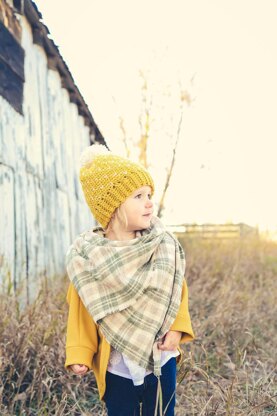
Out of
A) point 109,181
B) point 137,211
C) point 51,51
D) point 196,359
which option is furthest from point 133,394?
point 51,51

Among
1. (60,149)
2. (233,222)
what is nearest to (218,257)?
(60,149)

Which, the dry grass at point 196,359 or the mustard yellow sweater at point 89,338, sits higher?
the mustard yellow sweater at point 89,338

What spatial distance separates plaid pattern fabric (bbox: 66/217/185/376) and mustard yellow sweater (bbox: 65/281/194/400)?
2.2 inches

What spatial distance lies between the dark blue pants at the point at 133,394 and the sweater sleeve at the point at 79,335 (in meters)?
0.11

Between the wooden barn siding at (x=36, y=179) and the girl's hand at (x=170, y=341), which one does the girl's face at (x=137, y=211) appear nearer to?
the girl's hand at (x=170, y=341)

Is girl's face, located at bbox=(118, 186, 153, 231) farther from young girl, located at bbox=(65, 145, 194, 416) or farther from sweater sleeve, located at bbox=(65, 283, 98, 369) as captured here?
sweater sleeve, located at bbox=(65, 283, 98, 369)

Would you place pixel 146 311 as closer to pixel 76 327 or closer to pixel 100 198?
pixel 76 327

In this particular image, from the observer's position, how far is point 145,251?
1.90 metres

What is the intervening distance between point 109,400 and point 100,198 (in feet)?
2.45

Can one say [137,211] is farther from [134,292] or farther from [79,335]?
[79,335]

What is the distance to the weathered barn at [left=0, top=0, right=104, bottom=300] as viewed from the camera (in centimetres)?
435

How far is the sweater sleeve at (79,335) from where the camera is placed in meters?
1.90

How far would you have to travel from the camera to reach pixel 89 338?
196 cm

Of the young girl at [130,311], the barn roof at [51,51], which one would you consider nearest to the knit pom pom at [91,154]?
the young girl at [130,311]
